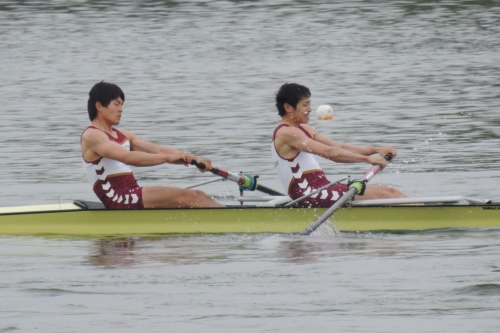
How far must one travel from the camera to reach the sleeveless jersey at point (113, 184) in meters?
14.2

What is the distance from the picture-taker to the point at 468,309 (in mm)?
11141

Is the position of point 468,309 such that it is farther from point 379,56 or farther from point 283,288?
point 379,56

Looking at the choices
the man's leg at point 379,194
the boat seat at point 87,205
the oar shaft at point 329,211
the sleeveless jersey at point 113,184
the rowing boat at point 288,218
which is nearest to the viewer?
the oar shaft at point 329,211

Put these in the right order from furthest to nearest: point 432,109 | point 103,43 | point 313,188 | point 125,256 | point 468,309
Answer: point 103,43 → point 432,109 → point 313,188 → point 125,256 → point 468,309

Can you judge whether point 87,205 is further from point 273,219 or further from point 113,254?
point 273,219

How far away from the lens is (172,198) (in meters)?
14.2

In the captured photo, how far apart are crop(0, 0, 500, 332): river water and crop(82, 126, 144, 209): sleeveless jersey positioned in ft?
1.40

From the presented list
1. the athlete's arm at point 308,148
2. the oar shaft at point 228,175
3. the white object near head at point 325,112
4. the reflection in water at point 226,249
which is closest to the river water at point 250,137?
the reflection in water at point 226,249

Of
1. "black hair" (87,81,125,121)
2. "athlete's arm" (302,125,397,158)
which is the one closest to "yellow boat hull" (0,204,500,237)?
"athlete's arm" (302,125,397,158)

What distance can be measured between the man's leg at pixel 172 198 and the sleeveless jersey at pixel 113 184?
0.09 m

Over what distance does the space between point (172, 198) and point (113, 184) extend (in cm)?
64

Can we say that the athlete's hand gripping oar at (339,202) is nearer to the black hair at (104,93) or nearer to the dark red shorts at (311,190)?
the dark red shorts at (311,190)

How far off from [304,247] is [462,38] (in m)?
28.7

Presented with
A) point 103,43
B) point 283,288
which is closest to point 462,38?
point 103,43
